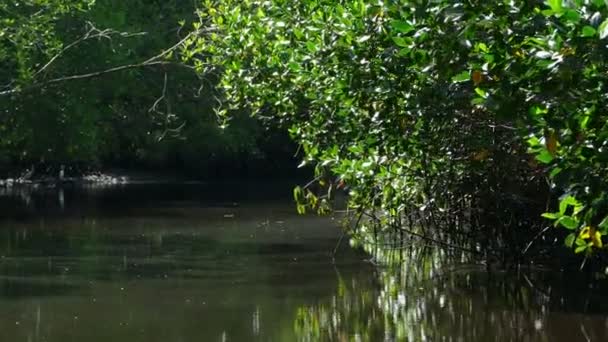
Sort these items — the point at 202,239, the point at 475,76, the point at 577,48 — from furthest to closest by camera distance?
the point at 202,239 < the point at 475,76 < the point at 577,48

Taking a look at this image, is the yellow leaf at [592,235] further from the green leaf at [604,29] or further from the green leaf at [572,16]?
the green leaf at [604,29]

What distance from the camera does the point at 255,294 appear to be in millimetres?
13422

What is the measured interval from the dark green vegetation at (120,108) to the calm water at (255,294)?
5987mm

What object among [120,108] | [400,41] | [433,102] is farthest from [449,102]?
[120,108]

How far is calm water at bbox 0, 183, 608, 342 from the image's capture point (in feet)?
37.0

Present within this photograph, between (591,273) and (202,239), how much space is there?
7561 millimetres

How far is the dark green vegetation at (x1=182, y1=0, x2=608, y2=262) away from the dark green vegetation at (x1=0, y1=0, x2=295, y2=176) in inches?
415

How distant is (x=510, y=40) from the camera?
653 cm

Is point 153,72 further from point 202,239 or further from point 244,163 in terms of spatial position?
point 202,239

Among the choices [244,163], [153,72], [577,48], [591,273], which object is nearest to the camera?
[577,48]

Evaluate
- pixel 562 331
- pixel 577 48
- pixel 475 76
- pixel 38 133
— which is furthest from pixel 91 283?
pixel 38 133

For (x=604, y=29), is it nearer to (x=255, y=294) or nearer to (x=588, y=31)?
(x=588, y=31)

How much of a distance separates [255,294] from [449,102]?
402 cm

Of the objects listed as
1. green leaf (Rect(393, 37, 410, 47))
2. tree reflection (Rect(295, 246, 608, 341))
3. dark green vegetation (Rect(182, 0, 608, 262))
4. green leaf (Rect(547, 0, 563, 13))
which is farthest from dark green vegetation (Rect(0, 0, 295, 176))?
green leaf (Rect(547, 0, 563, 13))
